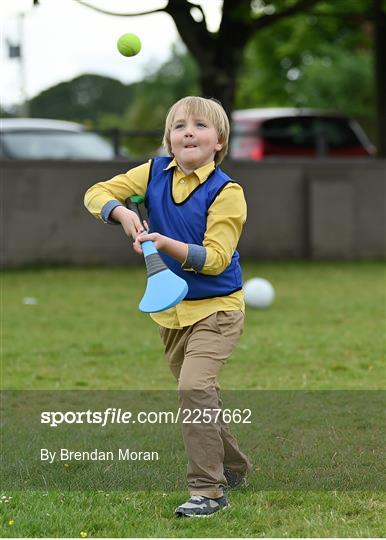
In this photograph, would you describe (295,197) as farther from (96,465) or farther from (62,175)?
(96,465)

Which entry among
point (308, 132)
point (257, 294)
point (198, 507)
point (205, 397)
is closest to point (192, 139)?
point (205, 397)

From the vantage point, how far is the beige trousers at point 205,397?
431cm

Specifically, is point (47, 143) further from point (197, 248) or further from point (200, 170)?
point (197, 248)

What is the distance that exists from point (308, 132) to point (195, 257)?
1303 centimetres

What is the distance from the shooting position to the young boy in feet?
14.2

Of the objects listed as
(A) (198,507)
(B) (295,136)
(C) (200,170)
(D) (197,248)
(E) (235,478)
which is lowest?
(E) (235,478)

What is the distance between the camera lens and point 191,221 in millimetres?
4488

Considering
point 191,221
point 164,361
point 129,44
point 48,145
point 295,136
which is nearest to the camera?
point 191,221

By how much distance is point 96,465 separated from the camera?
5184 mm

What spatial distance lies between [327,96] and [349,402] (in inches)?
1370

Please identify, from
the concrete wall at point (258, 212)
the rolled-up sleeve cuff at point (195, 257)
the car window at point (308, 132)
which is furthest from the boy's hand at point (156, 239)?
the car window at point (308, 132)

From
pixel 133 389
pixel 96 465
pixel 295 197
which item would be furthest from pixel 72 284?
pixel 96 465

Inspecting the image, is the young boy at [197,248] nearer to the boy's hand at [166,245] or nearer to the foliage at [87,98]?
the boy's hand at [166,245]

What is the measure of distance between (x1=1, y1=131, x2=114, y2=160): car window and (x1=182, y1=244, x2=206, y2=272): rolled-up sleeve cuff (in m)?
11.0
